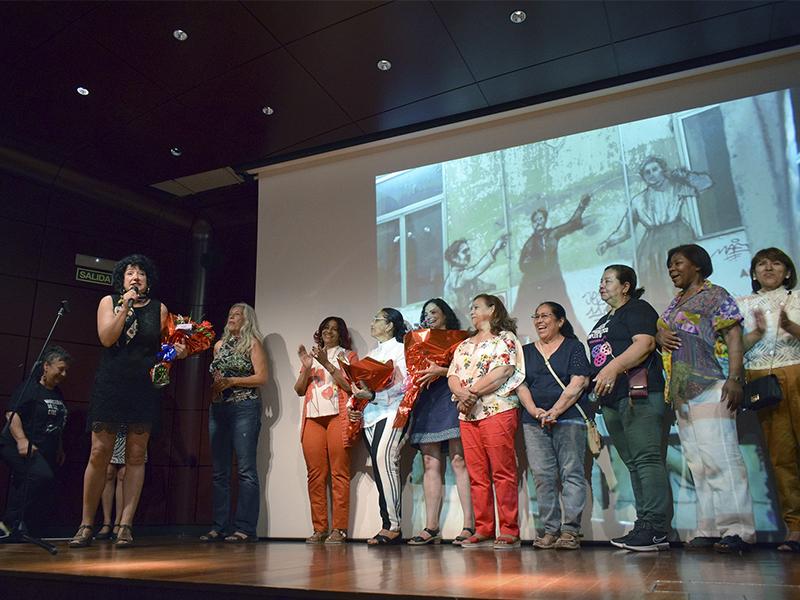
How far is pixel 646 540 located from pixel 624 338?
100cm

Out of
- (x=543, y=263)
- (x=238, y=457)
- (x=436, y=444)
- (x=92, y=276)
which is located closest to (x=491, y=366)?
(x=436, y=444)

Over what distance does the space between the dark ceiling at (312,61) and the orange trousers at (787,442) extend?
213cm

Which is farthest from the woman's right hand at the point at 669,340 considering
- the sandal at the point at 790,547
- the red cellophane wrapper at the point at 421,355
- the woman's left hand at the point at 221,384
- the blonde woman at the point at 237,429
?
the woman's left hand at the point at 221,384

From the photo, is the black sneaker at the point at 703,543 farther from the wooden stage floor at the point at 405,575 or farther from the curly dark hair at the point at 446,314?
the curly dark hair at the point at 446,314

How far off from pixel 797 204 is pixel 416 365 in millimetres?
2396

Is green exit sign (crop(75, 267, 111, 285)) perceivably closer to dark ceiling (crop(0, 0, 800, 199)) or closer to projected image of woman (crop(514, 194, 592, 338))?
dark ceiling (crop(0, 0, 800, 199))

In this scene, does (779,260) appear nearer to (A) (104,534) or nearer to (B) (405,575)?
(B) (405,575)

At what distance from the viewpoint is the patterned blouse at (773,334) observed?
3225 millimetres

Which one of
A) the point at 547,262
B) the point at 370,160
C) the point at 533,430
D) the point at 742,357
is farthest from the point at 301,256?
the point at 742,357

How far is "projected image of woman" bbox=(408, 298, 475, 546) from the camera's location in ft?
12.7

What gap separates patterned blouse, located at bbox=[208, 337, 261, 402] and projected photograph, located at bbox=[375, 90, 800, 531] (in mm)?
1100

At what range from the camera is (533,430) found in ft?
11.8

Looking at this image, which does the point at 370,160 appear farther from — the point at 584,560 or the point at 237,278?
the point at 584,560

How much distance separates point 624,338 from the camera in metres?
3.41
